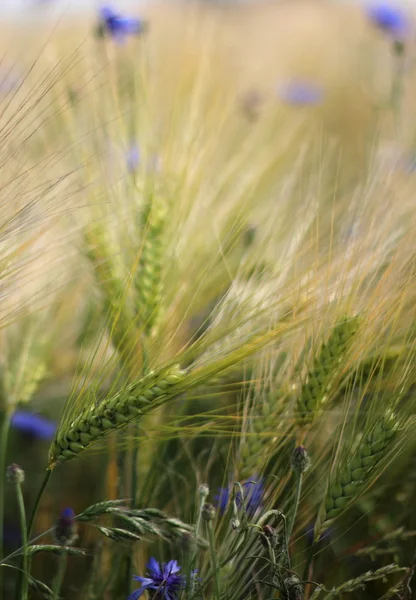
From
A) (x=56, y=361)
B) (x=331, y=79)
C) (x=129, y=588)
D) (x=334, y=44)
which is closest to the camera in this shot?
(x=129, y=588)

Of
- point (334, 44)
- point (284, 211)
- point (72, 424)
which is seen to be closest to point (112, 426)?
point (72, 424)

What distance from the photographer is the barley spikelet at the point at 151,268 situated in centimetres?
97

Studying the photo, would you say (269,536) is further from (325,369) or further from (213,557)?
(325,369)

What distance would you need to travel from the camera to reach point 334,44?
5.30 m

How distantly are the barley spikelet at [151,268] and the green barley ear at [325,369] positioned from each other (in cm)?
22

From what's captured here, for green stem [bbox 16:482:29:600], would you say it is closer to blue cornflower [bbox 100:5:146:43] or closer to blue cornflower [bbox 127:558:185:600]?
blue cornflower [bbox 127:558:185:600]

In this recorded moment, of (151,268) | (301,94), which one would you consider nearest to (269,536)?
(151,268)

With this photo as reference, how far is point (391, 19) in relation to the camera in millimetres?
1840

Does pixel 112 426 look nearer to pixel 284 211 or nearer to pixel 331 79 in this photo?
pixel 284 211

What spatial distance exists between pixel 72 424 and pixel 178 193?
0.47 m

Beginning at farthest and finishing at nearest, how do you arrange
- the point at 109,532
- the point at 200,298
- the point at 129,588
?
the point at 200,298 < the point at 129,588 < the point at 109,532

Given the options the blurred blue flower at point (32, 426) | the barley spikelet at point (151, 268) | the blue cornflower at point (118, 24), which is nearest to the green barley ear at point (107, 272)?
the barley spikelet at point (151, 268)

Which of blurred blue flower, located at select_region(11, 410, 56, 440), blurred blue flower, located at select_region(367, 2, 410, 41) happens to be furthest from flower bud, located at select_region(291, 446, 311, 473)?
blurred blue flower, located at select_region(367, 2, 410, 41)

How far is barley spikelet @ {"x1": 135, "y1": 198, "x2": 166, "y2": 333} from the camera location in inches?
38.0
